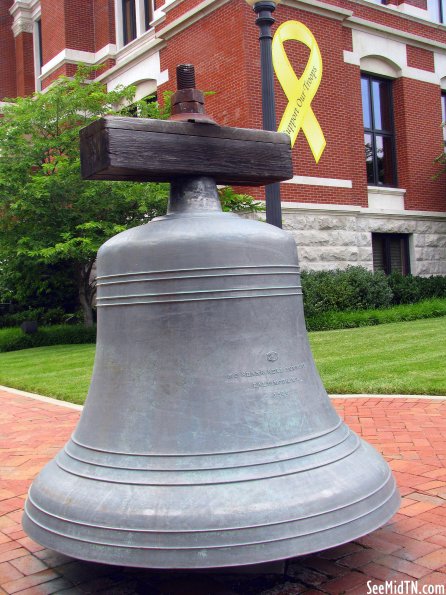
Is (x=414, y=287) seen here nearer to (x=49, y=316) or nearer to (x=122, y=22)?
(x=49, y=316)

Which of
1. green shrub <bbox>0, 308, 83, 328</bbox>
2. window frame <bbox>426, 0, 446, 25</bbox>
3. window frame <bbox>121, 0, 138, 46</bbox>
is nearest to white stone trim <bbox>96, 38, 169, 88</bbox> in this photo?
window frame <bbox>121, 0, 138, 46</bbox>

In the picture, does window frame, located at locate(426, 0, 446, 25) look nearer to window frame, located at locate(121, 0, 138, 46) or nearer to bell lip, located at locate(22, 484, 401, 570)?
window frame, located at locate(121, 0, 138, 46)

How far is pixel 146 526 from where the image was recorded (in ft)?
7.61

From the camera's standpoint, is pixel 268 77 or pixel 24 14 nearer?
pixel 268 77

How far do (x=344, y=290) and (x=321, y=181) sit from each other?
107 inches

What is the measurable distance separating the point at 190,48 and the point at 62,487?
13.8 m

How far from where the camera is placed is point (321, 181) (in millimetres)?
14344

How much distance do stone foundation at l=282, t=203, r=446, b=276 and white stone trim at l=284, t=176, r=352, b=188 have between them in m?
0.51

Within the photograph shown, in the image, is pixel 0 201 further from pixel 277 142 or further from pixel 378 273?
pixel 277 142

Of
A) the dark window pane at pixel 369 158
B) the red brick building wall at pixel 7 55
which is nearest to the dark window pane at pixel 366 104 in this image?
the dark window pane at pixel 369 158

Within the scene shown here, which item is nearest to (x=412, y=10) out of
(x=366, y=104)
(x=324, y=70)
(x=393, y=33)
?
(x=393, y=33)

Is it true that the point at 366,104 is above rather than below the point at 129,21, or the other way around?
below

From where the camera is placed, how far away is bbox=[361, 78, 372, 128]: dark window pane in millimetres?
16439

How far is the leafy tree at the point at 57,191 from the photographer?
12445 mm
